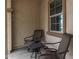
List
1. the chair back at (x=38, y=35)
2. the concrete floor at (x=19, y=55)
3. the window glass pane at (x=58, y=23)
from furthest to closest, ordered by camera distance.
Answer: the chair back at (x=38, y=35), the concrete floor at (x=19, y=55), the window glass pane at (x=58, y=23)

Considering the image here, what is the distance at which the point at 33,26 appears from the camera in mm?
7512

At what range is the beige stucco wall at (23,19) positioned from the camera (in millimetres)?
7207

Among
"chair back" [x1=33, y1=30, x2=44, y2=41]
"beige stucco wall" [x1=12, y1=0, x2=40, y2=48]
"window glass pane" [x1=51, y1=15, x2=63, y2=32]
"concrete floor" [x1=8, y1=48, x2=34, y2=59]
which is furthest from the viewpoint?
"beige stucco wall" [x1=12, y1=0, x2=40, y2=48]

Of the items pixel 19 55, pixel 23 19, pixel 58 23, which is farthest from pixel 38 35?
pixel 58 23

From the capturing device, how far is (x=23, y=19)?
291 inches

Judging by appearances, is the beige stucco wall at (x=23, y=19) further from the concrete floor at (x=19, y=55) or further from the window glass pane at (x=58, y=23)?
the window glass pane at (x=58, y=23)

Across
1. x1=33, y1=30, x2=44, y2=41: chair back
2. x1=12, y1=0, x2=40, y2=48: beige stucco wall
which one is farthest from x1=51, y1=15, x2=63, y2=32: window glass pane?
x1=12, y1=0, x2=40, y2=48: beige stucco wall

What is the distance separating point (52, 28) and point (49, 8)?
0.92 meters

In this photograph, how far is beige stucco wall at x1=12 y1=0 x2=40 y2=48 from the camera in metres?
7.21

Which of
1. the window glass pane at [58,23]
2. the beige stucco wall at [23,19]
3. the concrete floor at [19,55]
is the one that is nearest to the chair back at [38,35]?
the beige stucco wall at [23,19]

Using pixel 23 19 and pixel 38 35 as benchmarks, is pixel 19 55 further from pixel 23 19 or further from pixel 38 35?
pixel 23 19

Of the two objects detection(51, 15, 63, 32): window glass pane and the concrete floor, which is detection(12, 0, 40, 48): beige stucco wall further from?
detection(51, 15, 63, 32): window glass pane

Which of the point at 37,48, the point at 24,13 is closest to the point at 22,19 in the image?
the point at 24,13
